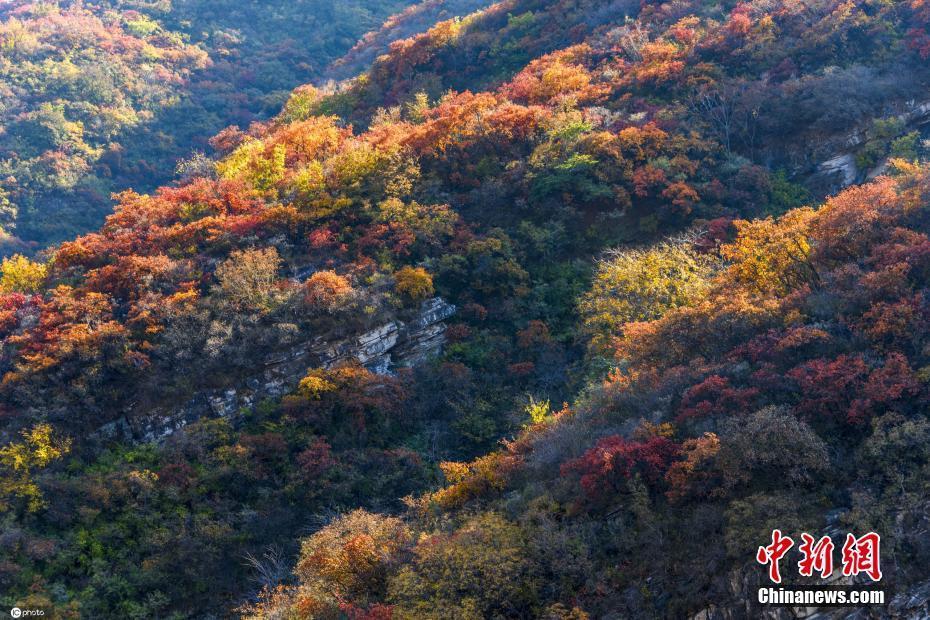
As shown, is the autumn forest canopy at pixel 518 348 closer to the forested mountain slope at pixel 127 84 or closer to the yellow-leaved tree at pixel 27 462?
the yellow-leaved tree at pixel 27 462

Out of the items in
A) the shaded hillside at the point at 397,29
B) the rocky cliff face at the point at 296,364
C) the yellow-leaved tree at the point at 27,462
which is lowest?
the rocky cliff face at the point at 296,364

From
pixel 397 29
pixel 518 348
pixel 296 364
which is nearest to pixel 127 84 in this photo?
pixel 397 29

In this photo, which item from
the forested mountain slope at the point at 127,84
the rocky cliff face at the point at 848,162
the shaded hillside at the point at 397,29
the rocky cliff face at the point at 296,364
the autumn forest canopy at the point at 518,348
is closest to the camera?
the autumn forest canopy at the point at 518,348

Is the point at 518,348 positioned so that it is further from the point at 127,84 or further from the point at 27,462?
the point at 127,84

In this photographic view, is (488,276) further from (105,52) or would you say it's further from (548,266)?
(105,52)

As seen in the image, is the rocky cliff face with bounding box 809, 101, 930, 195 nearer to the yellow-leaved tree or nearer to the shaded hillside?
the yellow-leaved tree

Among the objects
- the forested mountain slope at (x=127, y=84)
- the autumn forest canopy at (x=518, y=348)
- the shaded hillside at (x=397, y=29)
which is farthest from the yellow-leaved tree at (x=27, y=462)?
the shaded hillside at (x=397, y=29)
